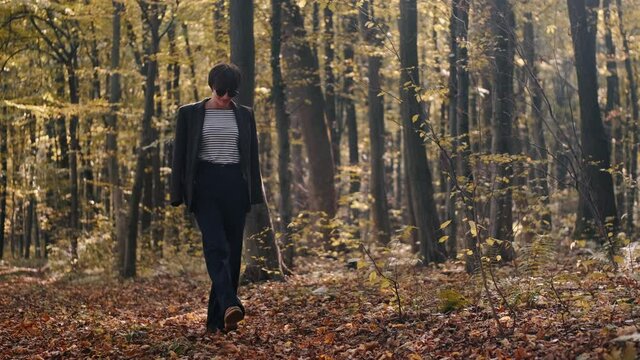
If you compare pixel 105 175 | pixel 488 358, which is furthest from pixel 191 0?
pixel 105 175

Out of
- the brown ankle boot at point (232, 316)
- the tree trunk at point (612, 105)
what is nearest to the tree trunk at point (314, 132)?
the tree trunk at point (612, 105)

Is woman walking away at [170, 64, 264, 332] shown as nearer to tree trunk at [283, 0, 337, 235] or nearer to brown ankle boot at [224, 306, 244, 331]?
brown ankle boot at [224, 306, 244, 331]

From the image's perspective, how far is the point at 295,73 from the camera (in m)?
19.1

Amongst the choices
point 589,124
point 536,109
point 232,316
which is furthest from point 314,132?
point 232,316

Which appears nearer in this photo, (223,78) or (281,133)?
(223,78)

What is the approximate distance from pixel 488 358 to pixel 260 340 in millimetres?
2336

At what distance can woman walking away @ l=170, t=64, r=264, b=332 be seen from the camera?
7.01 m

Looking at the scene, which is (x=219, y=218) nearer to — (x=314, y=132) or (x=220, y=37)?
(x=220, y=37)

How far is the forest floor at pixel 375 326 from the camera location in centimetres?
567

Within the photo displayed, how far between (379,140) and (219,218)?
1331cm

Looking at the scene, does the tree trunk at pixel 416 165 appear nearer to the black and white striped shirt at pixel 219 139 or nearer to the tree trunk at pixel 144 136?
the tree trunk at pixel 144 136

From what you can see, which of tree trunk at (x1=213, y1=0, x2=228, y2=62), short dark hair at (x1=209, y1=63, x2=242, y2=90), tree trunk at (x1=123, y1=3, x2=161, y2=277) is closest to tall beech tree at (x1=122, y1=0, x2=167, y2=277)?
tree trunk at (x1=123, y1=3, x2=161, y2=277)

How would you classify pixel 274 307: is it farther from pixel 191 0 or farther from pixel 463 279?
pixel 191 0

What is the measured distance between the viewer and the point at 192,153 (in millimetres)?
7008
